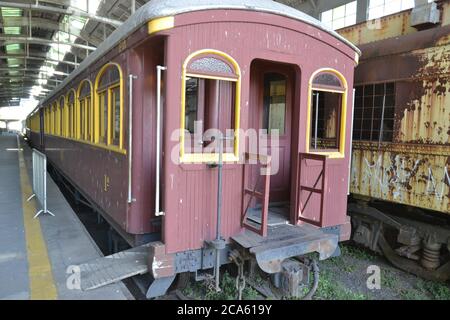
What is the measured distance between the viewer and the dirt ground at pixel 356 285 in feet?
14.1

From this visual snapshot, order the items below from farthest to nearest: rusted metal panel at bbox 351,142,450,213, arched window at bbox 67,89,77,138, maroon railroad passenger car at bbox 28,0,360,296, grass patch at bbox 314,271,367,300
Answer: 1. arched window at bbox 67,89,77,138
2. rusted metal panel at bbox 351,142,450,213
3. grass patch at bbox 314,271,367,300
4. maroon railroad passenger car at bbox 28,0,360,296

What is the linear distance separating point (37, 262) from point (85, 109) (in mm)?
2591

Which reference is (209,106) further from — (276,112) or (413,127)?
(413,127)

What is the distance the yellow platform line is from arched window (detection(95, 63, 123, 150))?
1.54 metres

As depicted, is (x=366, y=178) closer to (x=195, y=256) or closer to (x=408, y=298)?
(x=408, y=298)

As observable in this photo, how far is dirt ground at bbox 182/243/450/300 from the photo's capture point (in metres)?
4.29

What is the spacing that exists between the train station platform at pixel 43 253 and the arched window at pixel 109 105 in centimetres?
143

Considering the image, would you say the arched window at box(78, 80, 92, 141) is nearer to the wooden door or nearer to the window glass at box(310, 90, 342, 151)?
the wooden door

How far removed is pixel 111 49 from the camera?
4316 millimetres

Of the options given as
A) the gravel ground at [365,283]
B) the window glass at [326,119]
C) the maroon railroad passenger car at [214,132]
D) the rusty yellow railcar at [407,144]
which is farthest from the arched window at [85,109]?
the rusty yellow railcar at [407,144]

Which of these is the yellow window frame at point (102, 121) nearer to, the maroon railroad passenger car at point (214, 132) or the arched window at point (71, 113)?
the maroon railroad passenger car at point (214, 132)

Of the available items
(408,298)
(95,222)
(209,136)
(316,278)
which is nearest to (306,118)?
(209,136)

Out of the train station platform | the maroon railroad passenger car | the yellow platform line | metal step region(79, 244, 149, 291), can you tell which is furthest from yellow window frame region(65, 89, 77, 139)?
metal step region(79, 244, 149, 291)

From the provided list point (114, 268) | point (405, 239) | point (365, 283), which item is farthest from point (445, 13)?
point (114, 268)
